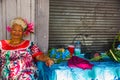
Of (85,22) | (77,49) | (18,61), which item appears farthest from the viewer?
(85,22)

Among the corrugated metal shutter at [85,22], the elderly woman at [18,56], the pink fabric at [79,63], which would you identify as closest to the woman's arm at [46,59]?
the elderly woman at [18,56]

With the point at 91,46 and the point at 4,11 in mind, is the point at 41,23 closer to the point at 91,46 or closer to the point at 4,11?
the point at 4,11

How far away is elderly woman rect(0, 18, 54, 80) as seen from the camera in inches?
138

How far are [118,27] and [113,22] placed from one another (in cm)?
13

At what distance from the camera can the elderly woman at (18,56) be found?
351 cm

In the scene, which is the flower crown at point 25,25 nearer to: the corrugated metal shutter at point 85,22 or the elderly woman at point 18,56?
the elderly woman at point 18,56

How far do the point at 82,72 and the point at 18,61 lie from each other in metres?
0.86

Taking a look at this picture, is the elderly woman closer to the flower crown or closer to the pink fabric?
the flower crown

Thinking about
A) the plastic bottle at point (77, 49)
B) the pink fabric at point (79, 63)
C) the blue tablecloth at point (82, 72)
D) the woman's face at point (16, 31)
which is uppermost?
the woman's face at point (16, 31)

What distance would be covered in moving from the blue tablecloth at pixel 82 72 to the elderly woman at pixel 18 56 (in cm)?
20

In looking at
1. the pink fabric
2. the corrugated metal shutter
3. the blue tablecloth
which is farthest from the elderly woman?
the corrugated metal shutter

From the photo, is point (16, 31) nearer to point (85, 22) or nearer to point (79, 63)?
point (79, 63)

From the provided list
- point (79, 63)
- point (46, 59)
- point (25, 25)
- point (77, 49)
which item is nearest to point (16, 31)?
point (25, 25)

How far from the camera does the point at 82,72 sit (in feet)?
11.0
